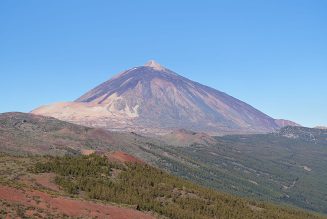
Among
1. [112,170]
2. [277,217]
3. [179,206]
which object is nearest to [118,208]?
[179,206]

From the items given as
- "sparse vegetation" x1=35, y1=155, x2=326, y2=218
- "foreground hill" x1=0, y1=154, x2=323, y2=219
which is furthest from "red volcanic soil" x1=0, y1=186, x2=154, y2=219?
"sparse vegetation" x1=35, y1=155, x2=326, y2=218

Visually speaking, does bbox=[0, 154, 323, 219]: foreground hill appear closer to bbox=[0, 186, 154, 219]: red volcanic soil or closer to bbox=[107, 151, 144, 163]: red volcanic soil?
bbox=[0, 186, 154, 219]: red volcanic soil

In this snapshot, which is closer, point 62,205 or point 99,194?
point 62,205

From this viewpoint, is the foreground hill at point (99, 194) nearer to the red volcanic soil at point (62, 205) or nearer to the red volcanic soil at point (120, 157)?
the red volcanic soil at point (62, 205)

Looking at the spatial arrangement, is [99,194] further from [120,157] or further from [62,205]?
[120,157]

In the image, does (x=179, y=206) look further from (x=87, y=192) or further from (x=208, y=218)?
(x=87, y=192)

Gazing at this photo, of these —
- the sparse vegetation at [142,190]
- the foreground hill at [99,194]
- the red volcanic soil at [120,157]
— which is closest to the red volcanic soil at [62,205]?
the foreground hill at [99,194]

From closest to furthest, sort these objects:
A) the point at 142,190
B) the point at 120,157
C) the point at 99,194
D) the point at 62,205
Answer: the point at 62,205
the point at 99,194
the point at 142,190
the point at 120,157

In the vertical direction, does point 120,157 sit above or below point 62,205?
above

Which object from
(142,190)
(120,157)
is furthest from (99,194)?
(120,157)
